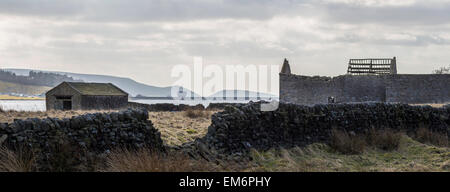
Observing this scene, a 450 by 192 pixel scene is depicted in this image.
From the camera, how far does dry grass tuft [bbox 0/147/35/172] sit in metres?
7.40

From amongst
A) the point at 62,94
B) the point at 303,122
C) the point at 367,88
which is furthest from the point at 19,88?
the point at 303,122

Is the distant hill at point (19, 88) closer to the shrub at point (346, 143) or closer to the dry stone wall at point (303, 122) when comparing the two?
the dry stone wall at point (303, 122)

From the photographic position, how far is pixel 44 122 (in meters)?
8.39

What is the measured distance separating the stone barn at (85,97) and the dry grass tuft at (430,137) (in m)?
25.8

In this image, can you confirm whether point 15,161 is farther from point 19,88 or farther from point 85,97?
point 19,88

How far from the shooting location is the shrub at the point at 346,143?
1224 centimetres

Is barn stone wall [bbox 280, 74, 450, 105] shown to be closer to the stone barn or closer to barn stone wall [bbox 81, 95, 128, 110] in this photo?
barn stone wall [bbox 81, 95, 128, 110]

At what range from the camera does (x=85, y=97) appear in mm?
35688

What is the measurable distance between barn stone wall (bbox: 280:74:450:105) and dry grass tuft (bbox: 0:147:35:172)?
21.2 m

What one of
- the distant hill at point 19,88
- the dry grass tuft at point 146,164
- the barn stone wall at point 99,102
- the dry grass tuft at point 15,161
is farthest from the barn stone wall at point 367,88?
the distant hill at point 19,88

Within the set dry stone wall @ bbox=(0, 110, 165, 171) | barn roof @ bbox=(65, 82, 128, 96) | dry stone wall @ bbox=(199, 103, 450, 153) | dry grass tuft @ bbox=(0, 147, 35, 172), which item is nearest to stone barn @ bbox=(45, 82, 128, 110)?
barn roof @ bbox=(65, 82, 128, 96)
